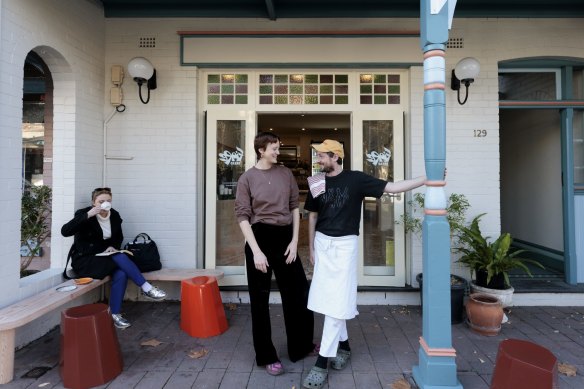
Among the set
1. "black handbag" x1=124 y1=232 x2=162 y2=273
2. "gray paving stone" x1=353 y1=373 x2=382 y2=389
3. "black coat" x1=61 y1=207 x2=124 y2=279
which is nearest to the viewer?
"gray paving stone" x1=353 y1=373 x2=382 y2=389

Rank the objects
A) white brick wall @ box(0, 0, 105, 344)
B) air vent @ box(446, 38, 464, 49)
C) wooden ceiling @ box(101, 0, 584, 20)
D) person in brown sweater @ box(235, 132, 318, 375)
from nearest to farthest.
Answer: person in brown sweater @ box(235, 132, 318, 375) → white brick wall @ box(0, 0, 105, 344) → wooden ceiling @ box(101, 0, 584, 20) → air vent @ box(446, 38, 464, 49)

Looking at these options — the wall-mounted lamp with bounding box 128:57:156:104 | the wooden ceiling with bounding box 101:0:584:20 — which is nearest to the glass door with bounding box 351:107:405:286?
the wooden ceiling with bounding box 101:0:584:20

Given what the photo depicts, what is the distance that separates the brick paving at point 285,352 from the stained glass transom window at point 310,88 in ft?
8.59

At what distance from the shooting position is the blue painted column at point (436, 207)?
2.63 metres

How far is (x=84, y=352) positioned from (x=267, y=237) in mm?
1588

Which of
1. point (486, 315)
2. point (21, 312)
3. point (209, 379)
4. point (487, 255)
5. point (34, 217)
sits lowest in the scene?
point (209, 379)

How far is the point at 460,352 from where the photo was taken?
3336mm

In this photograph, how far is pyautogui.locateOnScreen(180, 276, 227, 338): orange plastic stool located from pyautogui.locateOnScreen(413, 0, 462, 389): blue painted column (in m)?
1.98

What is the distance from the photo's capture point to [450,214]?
432 cm

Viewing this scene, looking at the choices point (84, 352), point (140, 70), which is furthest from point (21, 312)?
point (140, 70)

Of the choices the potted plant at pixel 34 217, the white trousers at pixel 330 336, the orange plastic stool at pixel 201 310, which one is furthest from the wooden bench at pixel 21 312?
the white trousers at pixel 330 336

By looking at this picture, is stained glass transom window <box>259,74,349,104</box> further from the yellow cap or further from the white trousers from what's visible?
the white trousers

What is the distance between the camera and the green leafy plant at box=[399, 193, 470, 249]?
168 inches

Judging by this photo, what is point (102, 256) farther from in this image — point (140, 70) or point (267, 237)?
point (140, 70)
